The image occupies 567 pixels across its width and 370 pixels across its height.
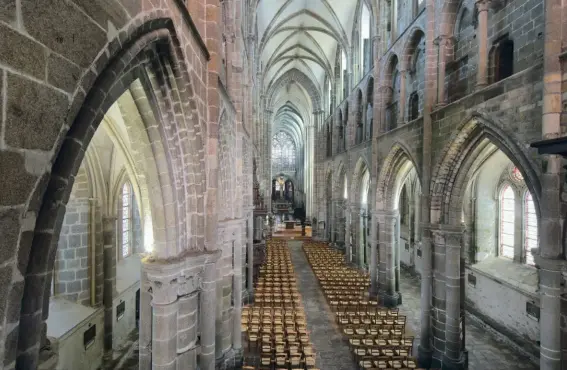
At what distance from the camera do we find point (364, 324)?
1189cm

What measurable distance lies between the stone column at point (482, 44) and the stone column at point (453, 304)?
13.8 ft

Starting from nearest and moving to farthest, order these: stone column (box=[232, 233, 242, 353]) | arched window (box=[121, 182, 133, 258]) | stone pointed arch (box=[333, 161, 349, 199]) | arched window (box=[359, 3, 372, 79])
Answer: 1. stone column (box=[232, 233, 242, 353])
2. arched window (box=[121, 182, 133, 258])
3. arched window (box=[359, 3, 372, 79])
4. stone pointed arch (box=[333, 161, 349, 199])

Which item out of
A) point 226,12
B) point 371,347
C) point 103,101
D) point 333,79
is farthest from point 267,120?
point 103,101

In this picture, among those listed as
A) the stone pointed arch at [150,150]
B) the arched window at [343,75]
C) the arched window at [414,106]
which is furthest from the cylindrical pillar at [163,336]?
the arched window at [343,75]

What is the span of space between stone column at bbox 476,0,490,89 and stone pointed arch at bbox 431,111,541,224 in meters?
1.05

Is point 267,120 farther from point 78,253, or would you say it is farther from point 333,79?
point 78,253

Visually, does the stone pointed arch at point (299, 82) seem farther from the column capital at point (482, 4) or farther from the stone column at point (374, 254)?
the column capital at point (482, 4)

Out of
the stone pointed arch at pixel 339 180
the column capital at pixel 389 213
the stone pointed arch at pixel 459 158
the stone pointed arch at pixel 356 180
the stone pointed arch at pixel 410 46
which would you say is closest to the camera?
the stone pointed arch at pixel 459 158

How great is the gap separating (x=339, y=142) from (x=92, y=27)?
25.9 m

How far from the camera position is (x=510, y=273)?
41.5ft

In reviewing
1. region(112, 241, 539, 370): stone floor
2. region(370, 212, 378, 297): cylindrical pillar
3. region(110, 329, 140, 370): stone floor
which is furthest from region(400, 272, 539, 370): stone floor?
region(110, 329, 140, 370): stone floor

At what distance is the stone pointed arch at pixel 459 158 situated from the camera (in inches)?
307

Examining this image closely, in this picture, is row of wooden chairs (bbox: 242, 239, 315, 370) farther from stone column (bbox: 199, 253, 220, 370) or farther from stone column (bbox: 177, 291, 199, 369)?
stone column (bbox: 177, 291, 199, 369)

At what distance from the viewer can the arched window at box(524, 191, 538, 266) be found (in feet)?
40.1
